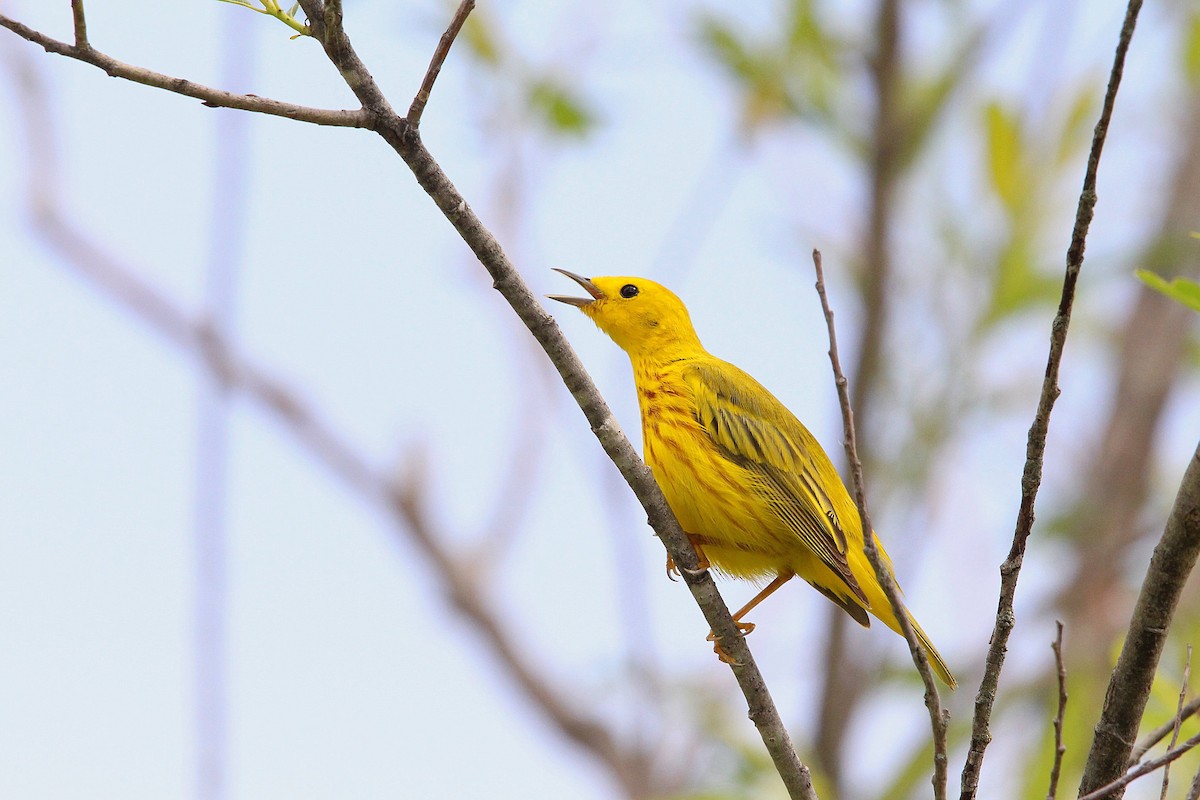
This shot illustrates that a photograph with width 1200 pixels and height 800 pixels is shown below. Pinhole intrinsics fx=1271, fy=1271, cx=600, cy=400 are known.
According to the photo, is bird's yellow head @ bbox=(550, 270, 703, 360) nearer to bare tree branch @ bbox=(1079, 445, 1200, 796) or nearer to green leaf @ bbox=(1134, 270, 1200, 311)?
bare tree branch @ bbox=(1079, 445, 1200, 796)

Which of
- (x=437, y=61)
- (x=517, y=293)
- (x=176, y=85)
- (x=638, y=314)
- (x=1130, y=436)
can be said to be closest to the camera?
(x=176, y=85)

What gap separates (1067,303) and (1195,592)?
18.8ft

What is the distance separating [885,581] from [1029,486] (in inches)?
12.6

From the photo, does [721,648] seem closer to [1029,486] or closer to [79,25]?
[1029,486]

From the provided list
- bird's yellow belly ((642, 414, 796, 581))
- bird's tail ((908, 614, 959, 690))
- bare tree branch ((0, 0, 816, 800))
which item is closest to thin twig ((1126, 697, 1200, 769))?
bare tree branch ((0, 0, 816, 800))

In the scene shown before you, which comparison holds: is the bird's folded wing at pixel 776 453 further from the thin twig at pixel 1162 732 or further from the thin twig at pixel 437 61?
the thin twig at pixel 437 61

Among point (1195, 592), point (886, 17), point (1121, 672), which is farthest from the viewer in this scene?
point (1195, 592)

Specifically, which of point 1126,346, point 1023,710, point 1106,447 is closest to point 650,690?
point 1023,710

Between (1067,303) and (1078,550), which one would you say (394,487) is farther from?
(1067,303)

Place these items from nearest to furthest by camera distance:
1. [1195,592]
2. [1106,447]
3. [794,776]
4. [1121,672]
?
[1121,672]
[794,776]
[1195,592]
[1106,447]

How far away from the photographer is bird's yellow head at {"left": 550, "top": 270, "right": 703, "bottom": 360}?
509cm

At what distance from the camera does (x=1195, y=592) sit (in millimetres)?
7125

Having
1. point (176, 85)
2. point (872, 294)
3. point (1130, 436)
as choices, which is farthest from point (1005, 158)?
point (176, 85)

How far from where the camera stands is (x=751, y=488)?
4.04 m
